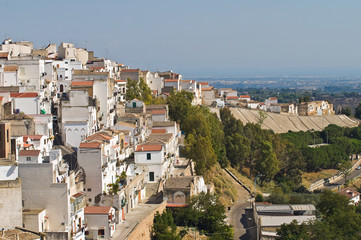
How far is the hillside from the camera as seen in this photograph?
241ft

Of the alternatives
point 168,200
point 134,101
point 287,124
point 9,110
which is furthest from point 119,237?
point 287,124

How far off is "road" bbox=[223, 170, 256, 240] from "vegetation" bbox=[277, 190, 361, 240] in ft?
9.67

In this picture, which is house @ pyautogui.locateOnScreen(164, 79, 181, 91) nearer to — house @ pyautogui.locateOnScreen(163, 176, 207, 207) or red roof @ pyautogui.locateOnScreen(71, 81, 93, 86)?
red roof @ pyautogui.locateOnScreen(71, 81, 93, 86)

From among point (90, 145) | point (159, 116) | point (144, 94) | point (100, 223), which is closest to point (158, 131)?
point (159, 116)

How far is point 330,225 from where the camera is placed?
31328mm

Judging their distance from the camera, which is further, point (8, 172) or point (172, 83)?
point (172, 83)

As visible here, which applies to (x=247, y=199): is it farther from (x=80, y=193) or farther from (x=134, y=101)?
(x=80, y=193)

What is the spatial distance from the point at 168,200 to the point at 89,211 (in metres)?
6.36

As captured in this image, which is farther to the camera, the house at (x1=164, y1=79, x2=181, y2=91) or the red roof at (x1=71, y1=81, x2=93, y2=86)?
the house at (x1=164, y1=79, x2=181, y2=91)

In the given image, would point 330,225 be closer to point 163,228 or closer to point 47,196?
point 163,228

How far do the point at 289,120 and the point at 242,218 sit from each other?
4694cm

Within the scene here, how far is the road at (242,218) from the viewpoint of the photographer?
32.8m

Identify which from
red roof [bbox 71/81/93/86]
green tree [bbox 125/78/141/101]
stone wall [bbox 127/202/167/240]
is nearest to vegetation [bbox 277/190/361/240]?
stone wall [bbox 127/202/167/240]

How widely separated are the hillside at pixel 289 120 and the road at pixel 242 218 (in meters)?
25.3
